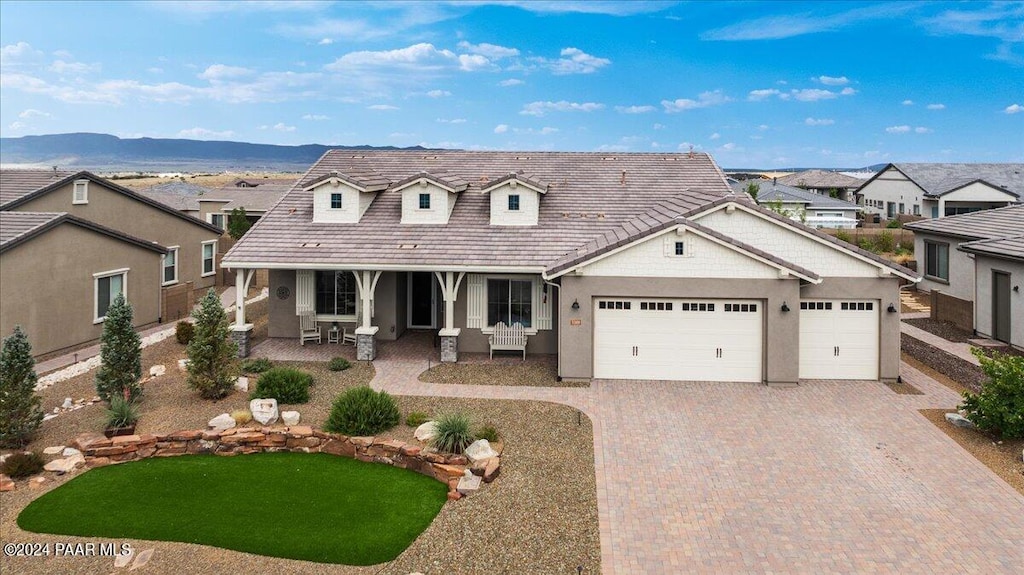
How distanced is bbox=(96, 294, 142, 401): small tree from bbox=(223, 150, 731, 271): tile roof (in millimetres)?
4685

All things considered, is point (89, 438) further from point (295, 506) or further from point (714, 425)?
point (714, 425)

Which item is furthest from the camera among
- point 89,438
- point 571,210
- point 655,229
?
point 571,210

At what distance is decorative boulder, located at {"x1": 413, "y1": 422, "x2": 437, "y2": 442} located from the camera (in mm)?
11648

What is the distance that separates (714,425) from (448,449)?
5.58m

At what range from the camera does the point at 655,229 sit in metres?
15.5

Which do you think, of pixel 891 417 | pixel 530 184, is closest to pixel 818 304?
pixel 891 417

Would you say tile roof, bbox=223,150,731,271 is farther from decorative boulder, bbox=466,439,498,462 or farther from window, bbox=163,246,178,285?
window, bbox=163,246,178,285

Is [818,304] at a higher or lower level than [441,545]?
higher

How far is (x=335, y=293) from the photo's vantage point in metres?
19.5

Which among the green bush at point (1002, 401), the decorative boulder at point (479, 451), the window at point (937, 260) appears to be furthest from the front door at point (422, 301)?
the window at point (937, 260)

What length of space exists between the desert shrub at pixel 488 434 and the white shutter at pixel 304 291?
9622 millimetres

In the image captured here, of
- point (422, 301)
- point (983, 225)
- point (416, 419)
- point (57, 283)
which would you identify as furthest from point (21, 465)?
point (983, 225)

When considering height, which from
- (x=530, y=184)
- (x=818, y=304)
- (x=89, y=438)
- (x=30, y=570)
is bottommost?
(x=30, y=570)

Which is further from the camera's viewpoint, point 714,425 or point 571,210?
point 571,210
